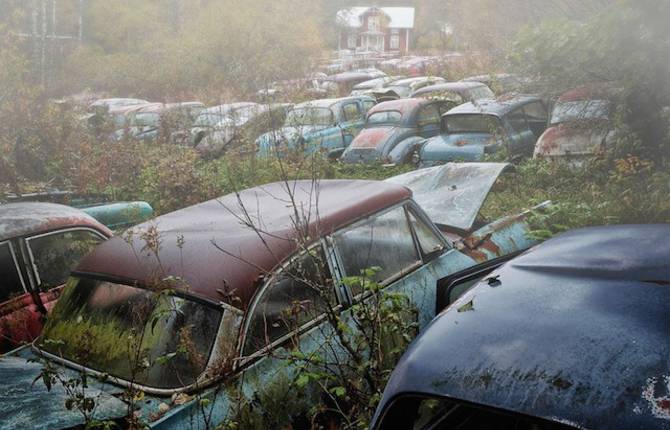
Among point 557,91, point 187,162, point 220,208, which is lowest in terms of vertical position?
point 187,162

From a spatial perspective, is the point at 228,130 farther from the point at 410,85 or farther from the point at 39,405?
the point at 39,405

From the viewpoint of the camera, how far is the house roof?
5313 cm

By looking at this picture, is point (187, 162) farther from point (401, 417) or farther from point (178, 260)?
point (401, 417)

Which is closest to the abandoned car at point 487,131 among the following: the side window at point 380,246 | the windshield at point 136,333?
the side window at point 380,246

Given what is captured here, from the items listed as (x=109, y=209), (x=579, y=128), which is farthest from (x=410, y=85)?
(x=109, y=209)

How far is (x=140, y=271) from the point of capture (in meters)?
3.64

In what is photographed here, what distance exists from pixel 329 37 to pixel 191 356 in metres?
49.9

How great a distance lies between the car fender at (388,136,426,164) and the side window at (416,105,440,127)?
2.06 feet

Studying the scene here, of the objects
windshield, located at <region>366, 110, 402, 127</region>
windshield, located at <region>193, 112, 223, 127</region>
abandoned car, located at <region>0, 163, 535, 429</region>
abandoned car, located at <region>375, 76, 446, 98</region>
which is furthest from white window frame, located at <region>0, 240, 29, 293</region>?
abandoned car, located at <region>375, 76, 446, 98</region>

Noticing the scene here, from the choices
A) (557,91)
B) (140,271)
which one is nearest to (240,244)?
(140,271)

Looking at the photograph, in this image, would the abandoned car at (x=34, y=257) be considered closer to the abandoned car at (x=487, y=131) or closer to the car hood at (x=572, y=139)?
the abandoned car at (x=487, y=131)

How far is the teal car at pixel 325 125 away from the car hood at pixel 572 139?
3942 millimetres

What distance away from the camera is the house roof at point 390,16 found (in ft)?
174

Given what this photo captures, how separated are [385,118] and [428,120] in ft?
2.89
